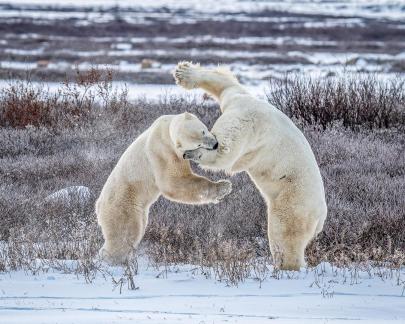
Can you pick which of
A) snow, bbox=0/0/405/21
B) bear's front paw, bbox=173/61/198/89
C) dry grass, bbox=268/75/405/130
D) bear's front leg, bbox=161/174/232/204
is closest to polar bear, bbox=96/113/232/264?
bear's front leg, bbox=161/174/232/204

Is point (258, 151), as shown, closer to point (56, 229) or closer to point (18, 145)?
point (56, 229)

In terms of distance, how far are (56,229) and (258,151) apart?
2.86 metres

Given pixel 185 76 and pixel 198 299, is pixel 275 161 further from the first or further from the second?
pixel 198 299

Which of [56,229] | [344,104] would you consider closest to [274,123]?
[56,229]

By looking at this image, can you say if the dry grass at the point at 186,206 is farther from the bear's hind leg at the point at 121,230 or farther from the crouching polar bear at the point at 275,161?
the crouching polar bear at the point at 275,161

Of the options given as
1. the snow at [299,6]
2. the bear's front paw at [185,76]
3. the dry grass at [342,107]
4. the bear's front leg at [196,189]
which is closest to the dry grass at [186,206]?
the dry grass at [342,107]

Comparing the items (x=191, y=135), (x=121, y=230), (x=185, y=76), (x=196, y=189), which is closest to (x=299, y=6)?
(x=121, y=230)

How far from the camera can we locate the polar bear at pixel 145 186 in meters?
4.87

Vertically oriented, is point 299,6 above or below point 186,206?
below

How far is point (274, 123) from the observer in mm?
4734

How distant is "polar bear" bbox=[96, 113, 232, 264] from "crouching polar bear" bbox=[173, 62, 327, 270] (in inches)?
10.8

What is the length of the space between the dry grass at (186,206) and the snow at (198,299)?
0.49 feet

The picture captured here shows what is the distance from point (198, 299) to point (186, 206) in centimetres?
364

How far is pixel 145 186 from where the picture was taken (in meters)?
5.40
